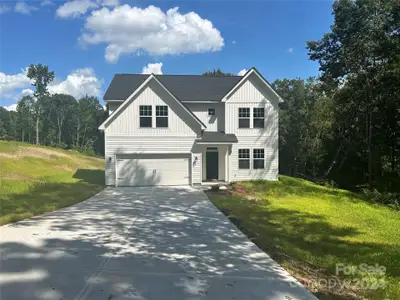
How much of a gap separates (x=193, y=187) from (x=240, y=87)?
7482 millimetres

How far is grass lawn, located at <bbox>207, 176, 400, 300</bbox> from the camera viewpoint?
18.8 feet

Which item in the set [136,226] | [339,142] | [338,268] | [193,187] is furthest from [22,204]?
[339,142]

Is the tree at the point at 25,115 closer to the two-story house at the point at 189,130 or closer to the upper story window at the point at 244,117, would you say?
the two-story house at the point at 189,130

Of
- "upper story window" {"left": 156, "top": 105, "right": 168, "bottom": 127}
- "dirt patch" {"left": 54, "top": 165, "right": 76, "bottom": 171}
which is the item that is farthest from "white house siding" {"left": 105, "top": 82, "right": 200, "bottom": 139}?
"dirt patch" {"left": 54, "top": 165, "right": 76, "bottom": 171}

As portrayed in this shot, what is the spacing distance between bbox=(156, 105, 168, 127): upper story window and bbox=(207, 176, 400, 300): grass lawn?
5.79 metres

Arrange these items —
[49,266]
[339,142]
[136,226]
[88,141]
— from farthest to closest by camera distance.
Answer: [88,141] → [339,142] → [136,226] → [49,266]

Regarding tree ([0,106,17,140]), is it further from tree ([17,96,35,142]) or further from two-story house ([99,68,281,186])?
two-story house ([99,68,281,186])

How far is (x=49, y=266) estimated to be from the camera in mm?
5406

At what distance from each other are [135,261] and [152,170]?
13.9 m

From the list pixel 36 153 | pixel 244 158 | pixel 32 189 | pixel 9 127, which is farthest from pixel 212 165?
pixel 9 127

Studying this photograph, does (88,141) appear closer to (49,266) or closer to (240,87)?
(240,87)

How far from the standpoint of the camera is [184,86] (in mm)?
23844

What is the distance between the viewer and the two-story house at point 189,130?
19.4 meters

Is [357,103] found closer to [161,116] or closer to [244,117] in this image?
[244,117]
